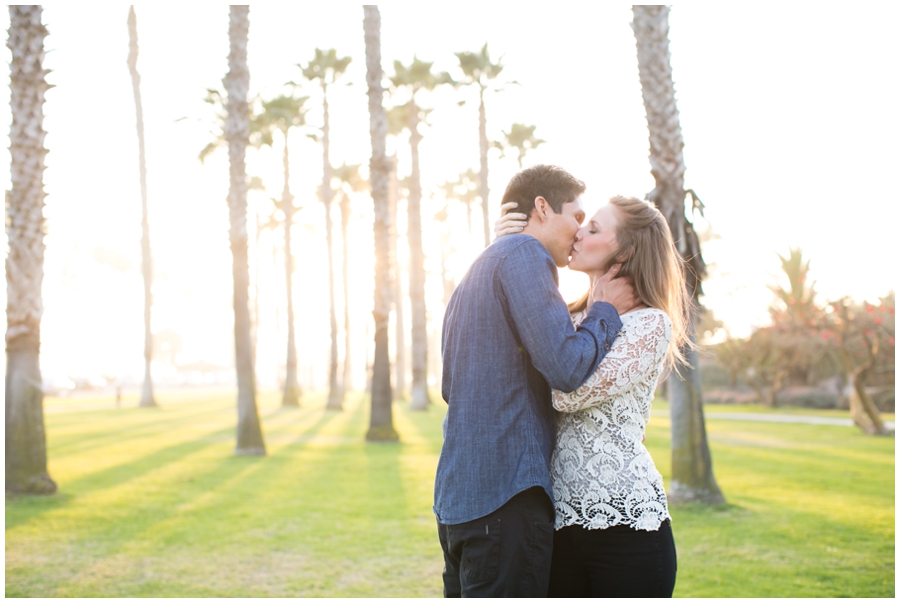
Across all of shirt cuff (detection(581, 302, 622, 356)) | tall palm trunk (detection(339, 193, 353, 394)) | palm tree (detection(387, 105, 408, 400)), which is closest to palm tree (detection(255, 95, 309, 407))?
palm tree (detection(387, 105, 408, 400))

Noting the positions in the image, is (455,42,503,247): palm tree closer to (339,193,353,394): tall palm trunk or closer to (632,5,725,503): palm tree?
(339,193,353,394): tall palm trunk

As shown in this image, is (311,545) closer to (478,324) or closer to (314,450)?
(478,324)

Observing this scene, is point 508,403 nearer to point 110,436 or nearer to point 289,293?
point 110,436

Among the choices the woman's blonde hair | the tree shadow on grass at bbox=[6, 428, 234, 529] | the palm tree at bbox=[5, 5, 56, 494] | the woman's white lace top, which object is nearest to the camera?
the woman's white lace top

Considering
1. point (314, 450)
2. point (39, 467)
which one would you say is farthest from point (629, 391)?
point (314, 450)

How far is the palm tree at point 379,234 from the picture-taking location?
16531mm

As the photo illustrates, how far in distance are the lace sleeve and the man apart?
0.05 meters

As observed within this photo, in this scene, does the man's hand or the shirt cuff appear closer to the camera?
the shirt cuff

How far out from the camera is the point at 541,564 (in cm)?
234

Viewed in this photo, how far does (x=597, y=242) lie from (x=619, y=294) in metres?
0.22

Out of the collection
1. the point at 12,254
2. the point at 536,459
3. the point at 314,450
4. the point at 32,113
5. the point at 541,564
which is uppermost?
the point at 32,113

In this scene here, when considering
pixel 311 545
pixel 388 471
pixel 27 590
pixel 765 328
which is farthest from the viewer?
pixel 765 328

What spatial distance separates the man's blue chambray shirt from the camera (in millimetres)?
2279

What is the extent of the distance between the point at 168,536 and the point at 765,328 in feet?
76.3
